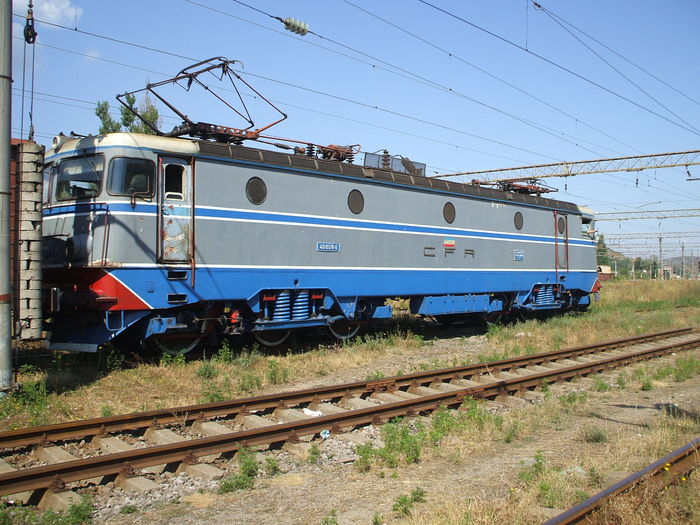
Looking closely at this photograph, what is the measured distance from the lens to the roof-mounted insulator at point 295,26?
12.7 m

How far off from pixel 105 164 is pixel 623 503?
355 inches

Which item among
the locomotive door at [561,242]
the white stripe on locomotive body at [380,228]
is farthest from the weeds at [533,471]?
the locomotive door at [561,242]

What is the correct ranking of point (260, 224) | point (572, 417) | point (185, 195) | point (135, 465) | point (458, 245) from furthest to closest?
point (458, 245) → point (260, 224) → point (185, 195) → point (572, 417) → point (135, 465)

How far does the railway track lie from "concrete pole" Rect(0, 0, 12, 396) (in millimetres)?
1930

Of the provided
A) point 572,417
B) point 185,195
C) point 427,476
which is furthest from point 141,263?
point 572,417

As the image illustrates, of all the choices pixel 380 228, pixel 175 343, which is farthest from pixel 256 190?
pixel 380 228

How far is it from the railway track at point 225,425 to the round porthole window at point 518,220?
6.78 m

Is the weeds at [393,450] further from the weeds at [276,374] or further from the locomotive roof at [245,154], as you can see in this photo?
the locomotive roof at [245,154]

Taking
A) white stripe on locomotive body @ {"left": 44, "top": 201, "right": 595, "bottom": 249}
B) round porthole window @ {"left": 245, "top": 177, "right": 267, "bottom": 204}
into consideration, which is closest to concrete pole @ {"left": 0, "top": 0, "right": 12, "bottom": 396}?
white stripe on locomotive body @ {"left": 44, "top": 201, "right": 595, "bottom": 249}

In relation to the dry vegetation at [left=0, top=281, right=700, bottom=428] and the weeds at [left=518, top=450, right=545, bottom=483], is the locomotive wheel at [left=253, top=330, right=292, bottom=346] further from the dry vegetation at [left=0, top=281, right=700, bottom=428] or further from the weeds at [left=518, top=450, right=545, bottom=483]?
the weeds at [left=518, top=450, right=545, bottom=483]

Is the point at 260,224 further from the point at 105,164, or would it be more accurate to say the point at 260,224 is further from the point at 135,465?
the point at 135,465

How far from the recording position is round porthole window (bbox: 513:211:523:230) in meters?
18.6

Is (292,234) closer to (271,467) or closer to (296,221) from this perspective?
(296,221)

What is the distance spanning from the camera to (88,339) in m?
10.4
